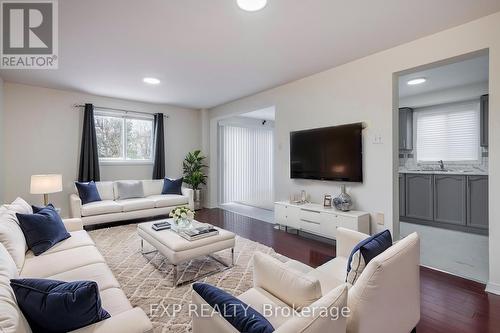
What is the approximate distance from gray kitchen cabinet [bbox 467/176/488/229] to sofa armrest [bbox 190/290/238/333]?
4.83 m

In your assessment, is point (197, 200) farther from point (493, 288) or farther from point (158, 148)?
point (493, 288)

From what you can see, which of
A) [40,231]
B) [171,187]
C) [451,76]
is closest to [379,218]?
[451,76]

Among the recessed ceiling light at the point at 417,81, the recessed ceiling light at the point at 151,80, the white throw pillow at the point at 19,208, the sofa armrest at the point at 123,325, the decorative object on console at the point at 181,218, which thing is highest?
the recessed ceiling light at the point at 151,80

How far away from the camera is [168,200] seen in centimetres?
511

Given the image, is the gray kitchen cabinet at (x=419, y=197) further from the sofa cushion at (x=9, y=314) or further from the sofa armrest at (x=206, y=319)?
the sofa cushion at (x=9, y=314)

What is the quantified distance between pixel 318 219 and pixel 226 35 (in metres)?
2.65

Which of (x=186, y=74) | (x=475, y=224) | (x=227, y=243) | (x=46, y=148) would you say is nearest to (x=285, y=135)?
(x=186, y=74)

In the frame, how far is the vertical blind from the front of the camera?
6.85 metres

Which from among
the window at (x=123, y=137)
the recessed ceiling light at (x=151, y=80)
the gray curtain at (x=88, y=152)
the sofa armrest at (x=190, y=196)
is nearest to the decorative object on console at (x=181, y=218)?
the recessed ceiling light at (x=151, y=80)

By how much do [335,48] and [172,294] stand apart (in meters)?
3.20

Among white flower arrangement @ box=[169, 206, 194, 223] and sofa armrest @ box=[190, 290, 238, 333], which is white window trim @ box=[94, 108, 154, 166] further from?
sofa armrest @ box=[190, 290, 238, 333]

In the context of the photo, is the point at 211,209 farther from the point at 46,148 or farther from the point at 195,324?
the point at 195,324

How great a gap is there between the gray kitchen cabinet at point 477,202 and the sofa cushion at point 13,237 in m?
5.85

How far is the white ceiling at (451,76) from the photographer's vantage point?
3.46 m
